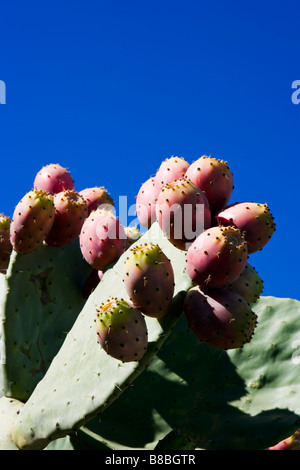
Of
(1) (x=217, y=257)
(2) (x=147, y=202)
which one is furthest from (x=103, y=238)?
(1) (x=217, y=257)

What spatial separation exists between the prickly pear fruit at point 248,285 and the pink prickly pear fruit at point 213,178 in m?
0.19

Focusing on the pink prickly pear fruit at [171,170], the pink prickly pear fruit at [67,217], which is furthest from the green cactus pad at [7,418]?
the pink prickly pear fruit at [171,170]

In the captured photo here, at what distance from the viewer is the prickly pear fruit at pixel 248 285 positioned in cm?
161

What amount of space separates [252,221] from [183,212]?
19cm

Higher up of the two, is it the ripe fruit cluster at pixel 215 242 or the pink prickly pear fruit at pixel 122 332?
the ripe fruit cluster at pixel 215 242

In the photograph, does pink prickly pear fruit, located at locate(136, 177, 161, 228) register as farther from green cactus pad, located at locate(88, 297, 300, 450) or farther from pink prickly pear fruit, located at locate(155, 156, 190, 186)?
green cactus pad, located at locate(88, 297, 300, 450)

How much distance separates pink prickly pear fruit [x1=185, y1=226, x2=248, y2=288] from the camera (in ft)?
4.74

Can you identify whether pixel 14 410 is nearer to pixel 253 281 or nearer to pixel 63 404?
pixel 63 404

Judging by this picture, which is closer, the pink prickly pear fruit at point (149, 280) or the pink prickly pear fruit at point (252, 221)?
the pink prickly pear fruit at point (149, 280)

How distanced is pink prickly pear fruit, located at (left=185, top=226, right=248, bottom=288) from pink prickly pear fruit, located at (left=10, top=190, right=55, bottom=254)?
2.21ft

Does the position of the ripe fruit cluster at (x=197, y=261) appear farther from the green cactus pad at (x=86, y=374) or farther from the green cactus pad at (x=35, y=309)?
the green cactus pad at (x=35, y=309)

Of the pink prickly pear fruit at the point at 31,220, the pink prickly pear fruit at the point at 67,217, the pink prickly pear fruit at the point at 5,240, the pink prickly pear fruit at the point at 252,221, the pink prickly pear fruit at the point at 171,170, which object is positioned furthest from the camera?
the pink prickly pear fruit at the point at 5,240
